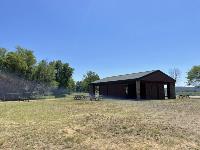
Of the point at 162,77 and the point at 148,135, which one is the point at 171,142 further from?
the point at 162,77

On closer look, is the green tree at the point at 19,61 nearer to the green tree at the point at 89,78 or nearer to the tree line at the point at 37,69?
the tree line at the point at 37,69

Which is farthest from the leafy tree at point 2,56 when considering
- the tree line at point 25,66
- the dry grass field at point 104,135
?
the dry grass field at point 104,135

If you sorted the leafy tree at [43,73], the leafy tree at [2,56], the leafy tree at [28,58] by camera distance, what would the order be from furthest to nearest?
the leafy tree at [43,73] < the leafy tree at [28,58] < the leafy tree at [2,56]

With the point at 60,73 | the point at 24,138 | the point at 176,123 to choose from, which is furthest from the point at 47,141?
the point at 60,73

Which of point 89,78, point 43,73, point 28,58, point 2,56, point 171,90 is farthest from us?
point 89,78

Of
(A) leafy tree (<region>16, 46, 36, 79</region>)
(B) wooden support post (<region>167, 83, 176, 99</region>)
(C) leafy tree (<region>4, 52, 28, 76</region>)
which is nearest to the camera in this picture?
(B) wooden support post (<region>167, 83, 176, 99</region>)

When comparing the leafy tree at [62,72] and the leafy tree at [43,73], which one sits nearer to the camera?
the leafy tree at [43,73]

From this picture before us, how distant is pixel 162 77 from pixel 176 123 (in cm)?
3034

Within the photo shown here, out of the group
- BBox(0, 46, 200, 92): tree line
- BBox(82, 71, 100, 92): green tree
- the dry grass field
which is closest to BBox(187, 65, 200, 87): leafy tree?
BBox(0, 46, 200, 92): tree line

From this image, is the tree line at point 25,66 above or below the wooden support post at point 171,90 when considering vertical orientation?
above

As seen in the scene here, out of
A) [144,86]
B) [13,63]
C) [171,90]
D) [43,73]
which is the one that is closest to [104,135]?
[144,86]

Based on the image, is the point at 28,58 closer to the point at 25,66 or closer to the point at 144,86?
the point at 25,66

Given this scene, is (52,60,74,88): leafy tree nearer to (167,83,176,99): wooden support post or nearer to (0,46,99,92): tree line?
(0,46,99,92): tree line

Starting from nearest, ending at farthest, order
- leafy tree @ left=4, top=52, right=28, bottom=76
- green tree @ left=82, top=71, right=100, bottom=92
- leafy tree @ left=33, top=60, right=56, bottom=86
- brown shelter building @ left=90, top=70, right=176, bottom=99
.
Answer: brown shelter building @ left=90, top=70, right=176, bottom=99 < leafy tree @ left=4, top=52, right=28, bottom=76 < leafy tree @ left=33, top=60, right=56, bottom=86 < green tree @ left=82, top=71, right=100, bottom=92
